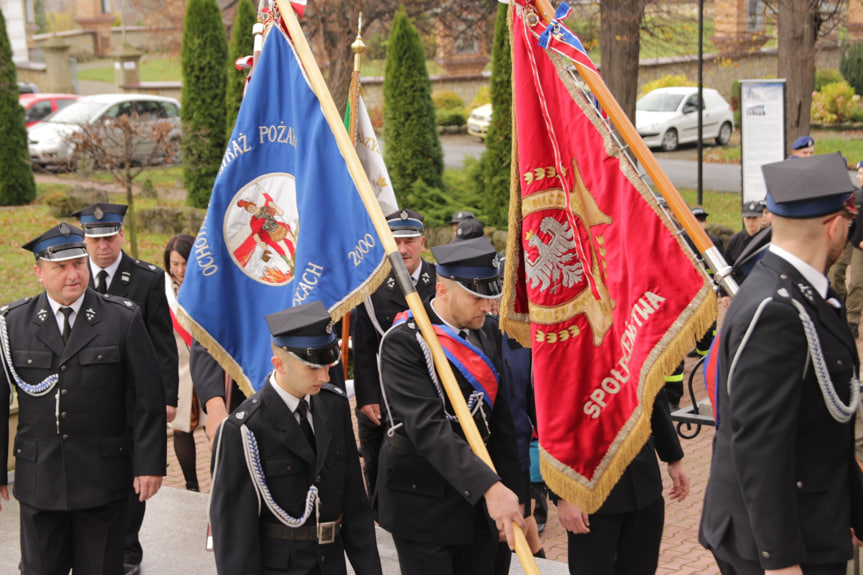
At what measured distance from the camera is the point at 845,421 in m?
3.44

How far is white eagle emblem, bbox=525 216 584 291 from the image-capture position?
472 cm

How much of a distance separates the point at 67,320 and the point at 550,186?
2.50 meters

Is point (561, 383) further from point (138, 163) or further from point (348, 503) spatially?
point (138, 163)

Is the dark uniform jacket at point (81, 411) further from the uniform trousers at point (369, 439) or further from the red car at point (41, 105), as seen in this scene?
the red car at point (41, 105)

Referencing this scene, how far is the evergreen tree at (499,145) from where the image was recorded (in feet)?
56.5

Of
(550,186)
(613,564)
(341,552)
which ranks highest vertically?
(550,186)

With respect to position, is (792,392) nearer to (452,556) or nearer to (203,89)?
(452,556)

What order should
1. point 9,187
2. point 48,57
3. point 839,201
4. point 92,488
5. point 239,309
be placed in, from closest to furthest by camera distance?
point 839,201
point 92,488
point 239,309
point 9,187
point 48,57

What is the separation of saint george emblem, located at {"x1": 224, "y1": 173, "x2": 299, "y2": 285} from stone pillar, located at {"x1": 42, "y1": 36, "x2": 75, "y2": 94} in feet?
123

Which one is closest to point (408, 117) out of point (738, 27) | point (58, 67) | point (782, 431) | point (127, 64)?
point (738, 27)

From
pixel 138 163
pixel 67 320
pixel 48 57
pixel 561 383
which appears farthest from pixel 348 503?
pixel 48 57

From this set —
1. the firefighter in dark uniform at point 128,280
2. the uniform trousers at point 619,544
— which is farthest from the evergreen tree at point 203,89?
the uniform trousers at point 619,544

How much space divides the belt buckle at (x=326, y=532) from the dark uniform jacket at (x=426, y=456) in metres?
0.43

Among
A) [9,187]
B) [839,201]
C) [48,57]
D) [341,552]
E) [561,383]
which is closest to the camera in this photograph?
[839,201]
